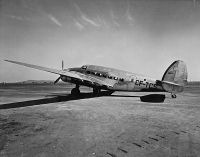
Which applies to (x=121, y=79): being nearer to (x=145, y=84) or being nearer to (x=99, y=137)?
(x=145, y=84)

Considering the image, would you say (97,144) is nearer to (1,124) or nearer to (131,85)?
(1,124)

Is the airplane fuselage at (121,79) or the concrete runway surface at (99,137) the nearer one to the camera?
the concrete runway surface at (99,137)

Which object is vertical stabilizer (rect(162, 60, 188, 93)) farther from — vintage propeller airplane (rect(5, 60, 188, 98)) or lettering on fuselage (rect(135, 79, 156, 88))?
lettering on fuselage (rect(135, 79, 156, 88))

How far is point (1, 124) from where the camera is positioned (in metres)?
7.20

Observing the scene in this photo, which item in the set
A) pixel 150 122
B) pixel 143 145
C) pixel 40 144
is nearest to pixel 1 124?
pixel 40 144

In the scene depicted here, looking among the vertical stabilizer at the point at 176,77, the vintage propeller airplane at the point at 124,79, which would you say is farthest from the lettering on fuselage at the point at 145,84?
the vertical stabilizer at the point at 176,77

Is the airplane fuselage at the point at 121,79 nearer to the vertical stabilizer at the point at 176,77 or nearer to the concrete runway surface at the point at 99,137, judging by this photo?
the vertical stabilizer at the point at 176,77

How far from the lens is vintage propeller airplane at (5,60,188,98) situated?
51.7ft

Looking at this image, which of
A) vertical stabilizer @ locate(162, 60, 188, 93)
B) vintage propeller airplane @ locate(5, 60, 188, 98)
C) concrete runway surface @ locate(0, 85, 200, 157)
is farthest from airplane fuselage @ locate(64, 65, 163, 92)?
concrete runway surface @ locate(0, 85, 200, 157)

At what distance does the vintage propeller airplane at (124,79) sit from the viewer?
15766 millimetres

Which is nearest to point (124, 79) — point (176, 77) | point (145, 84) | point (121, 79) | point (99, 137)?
point (121, 79)

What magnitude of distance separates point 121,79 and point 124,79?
1.22 ft

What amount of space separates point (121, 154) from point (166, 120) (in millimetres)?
4785

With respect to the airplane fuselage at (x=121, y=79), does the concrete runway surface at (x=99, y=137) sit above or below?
below
